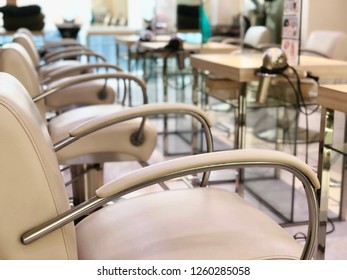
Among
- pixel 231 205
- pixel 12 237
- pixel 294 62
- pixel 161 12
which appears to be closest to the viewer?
pixel 12 237

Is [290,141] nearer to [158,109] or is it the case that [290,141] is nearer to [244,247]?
[158,109]

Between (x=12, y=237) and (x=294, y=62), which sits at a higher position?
(x=294, y=62)

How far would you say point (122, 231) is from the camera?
3.85 ft

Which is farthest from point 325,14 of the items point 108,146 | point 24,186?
point 24,186

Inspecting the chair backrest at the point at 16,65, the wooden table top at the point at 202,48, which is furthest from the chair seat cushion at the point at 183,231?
the wooden table top at the point at 202,48

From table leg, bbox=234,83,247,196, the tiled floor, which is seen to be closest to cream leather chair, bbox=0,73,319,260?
the tiled floor

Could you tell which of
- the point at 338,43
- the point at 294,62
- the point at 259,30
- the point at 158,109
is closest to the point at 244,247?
the point at 158,109

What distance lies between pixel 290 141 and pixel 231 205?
1977 mm

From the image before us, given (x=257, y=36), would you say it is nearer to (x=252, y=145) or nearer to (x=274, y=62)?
(x=252, y=145)

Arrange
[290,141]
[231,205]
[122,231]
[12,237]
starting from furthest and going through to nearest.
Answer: [290,141], [231,205], [122,231], [12,237]

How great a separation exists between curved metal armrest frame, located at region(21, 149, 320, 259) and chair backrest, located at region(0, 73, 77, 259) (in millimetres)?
24

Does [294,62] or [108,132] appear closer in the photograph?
[108,132]

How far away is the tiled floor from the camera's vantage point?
211 cm
